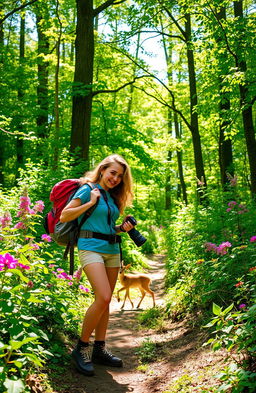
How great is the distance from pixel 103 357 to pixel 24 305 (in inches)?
66.5

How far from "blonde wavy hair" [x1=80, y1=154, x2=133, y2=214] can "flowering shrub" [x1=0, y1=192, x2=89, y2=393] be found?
0.66 meters

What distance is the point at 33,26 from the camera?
18562 mm

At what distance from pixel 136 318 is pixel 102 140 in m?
6.33

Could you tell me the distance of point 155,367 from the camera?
14.0 ft

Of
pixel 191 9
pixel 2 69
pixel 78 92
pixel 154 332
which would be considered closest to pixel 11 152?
pixel 2 69

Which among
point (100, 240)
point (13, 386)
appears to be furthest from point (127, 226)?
point (13, 386)

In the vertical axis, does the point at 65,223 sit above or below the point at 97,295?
above

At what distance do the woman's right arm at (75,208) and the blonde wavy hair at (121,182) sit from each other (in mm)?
384

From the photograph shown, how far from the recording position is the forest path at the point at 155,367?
3494mm

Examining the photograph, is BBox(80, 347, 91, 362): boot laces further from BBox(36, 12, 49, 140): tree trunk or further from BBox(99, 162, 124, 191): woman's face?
BBox(36, 12, 49, 140): tree trunk

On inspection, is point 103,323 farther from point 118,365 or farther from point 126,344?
point 126,344

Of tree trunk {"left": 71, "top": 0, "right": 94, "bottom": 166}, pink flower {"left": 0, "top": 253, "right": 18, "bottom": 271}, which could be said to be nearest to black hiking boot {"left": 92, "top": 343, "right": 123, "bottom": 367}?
pink flower {"left": 0, "top": 253, "right": 18, "bottom": 271}

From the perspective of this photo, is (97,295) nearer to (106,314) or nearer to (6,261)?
(106,314)

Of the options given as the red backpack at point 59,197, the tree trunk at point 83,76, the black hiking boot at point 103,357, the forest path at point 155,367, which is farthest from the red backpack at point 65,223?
the tree trunk at point 83,76
